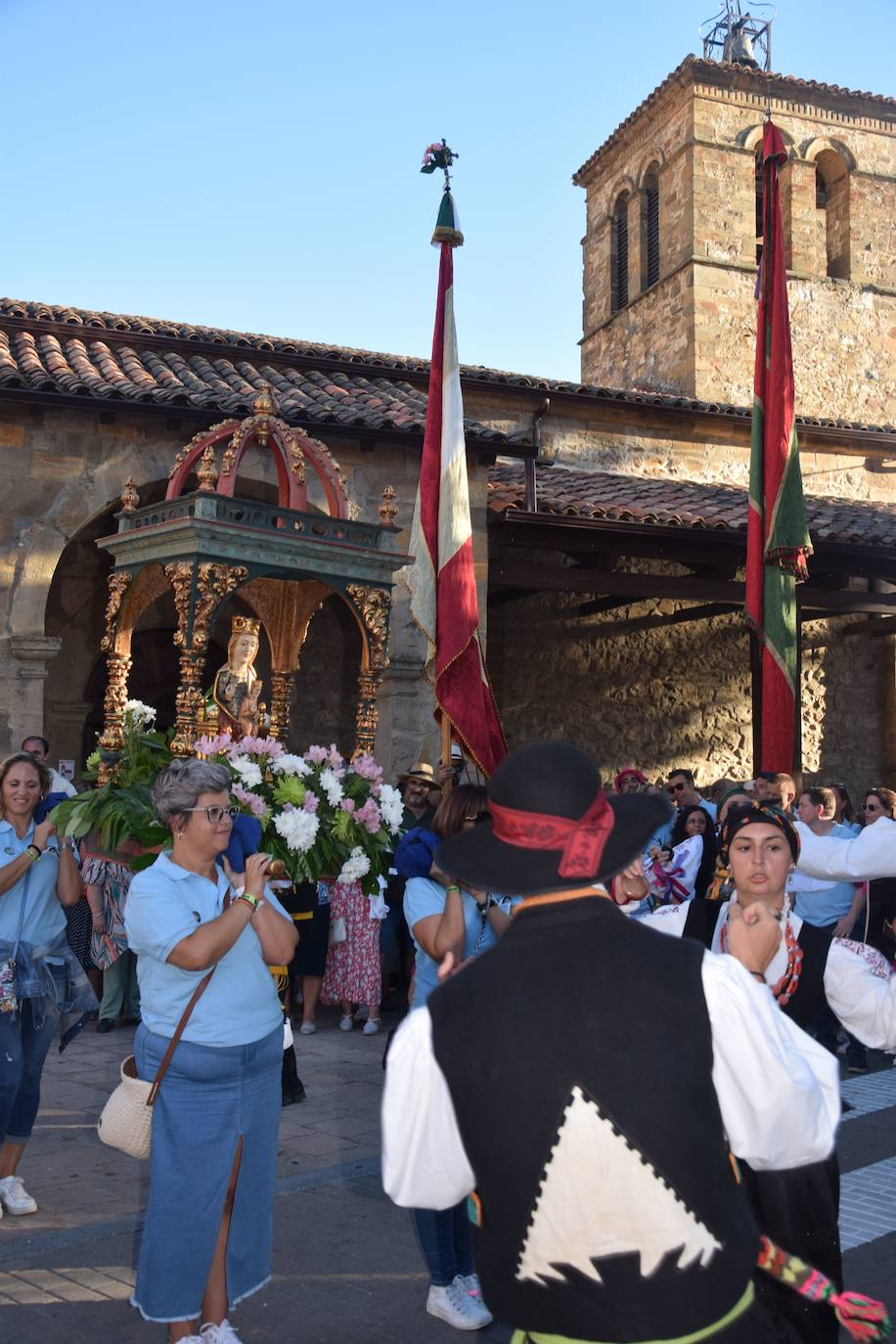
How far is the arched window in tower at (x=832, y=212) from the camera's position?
2302 cm

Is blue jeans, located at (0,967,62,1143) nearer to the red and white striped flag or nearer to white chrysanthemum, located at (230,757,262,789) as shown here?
white chrysanthemum, located at (230,757,262,789)

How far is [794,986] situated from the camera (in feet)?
10.3

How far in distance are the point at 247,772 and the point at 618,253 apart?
21.2 metres

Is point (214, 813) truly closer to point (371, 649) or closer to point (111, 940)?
point (111, 940)

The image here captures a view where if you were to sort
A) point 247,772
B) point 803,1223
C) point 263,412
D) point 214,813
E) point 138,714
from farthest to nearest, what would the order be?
point 263,412, point 138,714, point 247,772, point 214,813, point 803,1223

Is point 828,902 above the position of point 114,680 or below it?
below

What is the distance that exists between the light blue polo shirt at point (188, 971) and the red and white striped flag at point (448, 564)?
20.6 ft

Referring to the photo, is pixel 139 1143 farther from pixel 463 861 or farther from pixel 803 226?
pixel 803 226

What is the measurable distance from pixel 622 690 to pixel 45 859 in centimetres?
1242

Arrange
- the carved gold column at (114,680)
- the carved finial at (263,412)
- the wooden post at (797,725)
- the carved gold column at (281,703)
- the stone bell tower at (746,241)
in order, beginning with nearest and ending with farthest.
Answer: the carved gold column at (114,680), the carved finial at (263,412), the carved gold column at (281,703), the wooden post at (797,725), the stone bell tower at (746,241)

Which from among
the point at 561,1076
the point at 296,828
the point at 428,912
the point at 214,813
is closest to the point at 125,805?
the point at 296,828

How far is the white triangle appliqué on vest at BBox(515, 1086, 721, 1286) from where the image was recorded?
1.79 meters

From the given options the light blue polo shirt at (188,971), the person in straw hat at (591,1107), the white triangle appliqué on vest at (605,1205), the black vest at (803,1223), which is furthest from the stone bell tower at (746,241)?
the white triangle appliqué on vest at (605,1205)

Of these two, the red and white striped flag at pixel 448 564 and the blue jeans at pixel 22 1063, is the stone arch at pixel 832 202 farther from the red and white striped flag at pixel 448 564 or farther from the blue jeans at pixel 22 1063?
the blue jeans at pixel 22 1063
